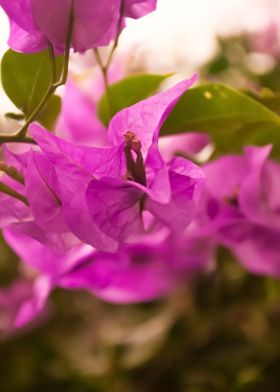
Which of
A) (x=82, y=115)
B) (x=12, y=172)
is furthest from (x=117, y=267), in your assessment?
(x=12, y=172)

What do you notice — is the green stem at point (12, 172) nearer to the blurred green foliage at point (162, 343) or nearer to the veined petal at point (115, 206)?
the veined petal at point (115, 206)

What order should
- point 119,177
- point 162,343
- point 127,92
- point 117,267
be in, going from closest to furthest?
point 119,177, point 127,92, point 117,267, point 162,343

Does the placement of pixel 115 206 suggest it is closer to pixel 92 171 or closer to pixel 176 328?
pixel 92 171

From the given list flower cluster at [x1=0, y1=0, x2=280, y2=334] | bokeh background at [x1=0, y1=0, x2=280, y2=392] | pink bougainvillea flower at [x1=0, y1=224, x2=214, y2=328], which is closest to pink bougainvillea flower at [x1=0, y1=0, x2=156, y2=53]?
flower cluster at [x1=0, y1=0, x2=280, y2=334]

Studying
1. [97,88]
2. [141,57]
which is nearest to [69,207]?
[97,88]

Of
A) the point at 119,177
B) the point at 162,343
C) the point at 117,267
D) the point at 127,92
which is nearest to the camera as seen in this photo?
the point at 119,177
